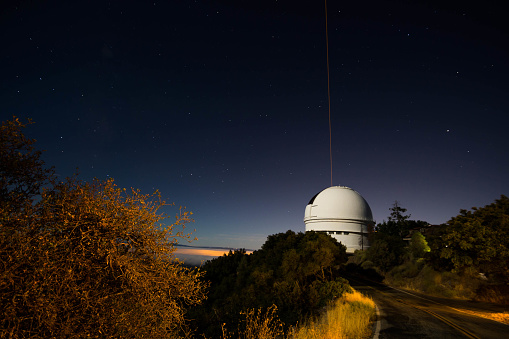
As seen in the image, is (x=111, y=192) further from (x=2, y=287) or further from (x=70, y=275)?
(x=2, y=287)

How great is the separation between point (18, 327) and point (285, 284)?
15224mm

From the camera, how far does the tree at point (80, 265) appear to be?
3457 millimetres

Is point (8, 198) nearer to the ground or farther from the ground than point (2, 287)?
farther from the ground

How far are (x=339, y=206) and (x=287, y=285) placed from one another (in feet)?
114

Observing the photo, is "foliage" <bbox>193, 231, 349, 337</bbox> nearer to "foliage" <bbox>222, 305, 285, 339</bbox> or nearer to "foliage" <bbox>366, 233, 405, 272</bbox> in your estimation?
"foliage" <bbox>222, 305, 285, 339</bbox>

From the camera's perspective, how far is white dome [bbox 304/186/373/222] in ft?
158

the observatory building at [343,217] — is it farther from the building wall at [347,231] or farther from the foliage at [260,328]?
the foliage at [260,328]

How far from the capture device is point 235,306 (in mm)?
18125

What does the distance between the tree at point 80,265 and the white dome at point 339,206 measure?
1841 inches

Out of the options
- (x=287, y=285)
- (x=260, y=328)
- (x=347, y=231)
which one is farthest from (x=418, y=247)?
(x=260, y=328)

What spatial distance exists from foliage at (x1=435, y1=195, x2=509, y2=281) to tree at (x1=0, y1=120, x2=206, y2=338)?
21.9 meters

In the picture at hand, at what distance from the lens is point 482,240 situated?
18281mm

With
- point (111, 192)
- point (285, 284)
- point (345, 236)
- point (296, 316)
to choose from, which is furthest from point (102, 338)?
point (345, 236)

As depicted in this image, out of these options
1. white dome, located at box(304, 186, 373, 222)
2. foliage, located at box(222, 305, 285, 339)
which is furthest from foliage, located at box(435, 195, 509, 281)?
white dome, located at box(304, 186, 373, 222)
